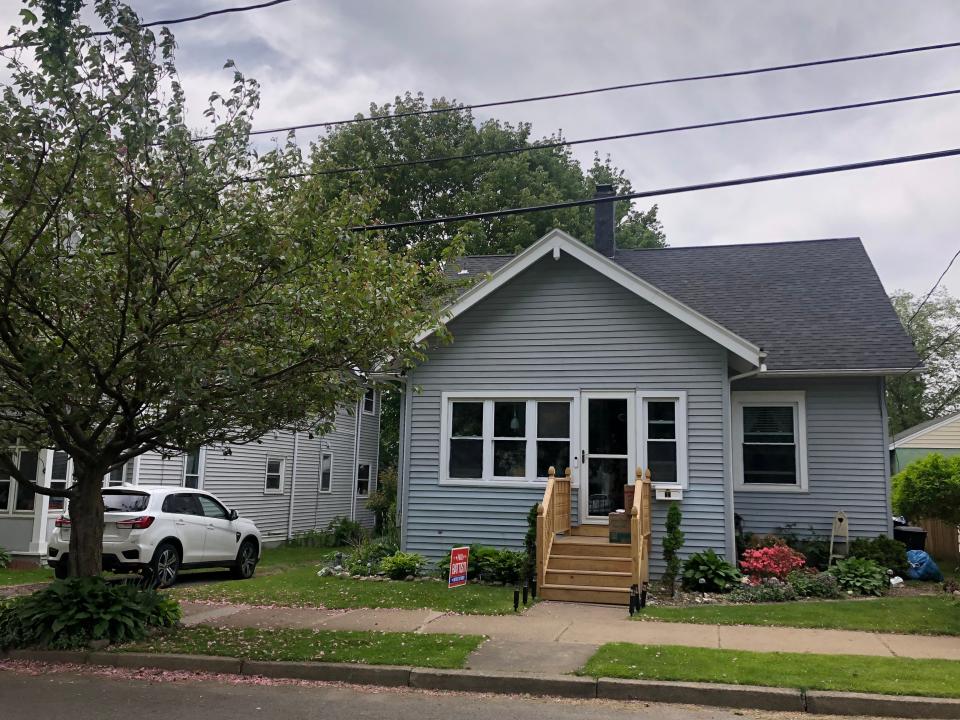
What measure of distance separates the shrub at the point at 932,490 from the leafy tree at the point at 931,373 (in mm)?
36480

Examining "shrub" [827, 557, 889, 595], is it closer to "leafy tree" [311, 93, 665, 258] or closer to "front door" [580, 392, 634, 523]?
"front door" [580, 392, 634, 523]

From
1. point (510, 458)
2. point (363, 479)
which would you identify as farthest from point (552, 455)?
point (363, 479)

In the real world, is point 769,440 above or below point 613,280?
below

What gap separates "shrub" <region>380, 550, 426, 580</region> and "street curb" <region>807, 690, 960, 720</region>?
25.8ft

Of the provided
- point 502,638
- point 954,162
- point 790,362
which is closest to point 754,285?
point 790,362

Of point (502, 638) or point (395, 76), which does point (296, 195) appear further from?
point (502, 638)

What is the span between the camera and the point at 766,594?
11.5m

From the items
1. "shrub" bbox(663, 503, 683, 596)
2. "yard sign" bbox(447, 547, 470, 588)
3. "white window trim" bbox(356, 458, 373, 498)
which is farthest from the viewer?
"white window trim" bbox(356, 458, 373, 498)

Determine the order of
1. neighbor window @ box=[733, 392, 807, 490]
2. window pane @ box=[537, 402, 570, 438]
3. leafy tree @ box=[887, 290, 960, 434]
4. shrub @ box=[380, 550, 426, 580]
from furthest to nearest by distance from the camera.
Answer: leafy tree @ box=[887, 290, 960, 434] → neighbor window @ box=[733, 392, 807, 490] → window pane @ box=[537, 402, 570, 438] → shrub @ box=[380, 550, 426, 580]

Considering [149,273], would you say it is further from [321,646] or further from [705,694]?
[705,694]

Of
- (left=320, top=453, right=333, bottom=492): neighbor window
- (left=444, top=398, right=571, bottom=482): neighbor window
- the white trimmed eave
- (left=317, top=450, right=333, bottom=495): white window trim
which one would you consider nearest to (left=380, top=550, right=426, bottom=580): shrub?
(left=444, top=398, right=571, bottom=482): neighbor window

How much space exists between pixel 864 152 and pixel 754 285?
6.11 m

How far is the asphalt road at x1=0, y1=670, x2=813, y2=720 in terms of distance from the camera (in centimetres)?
629

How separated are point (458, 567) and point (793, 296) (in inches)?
358
